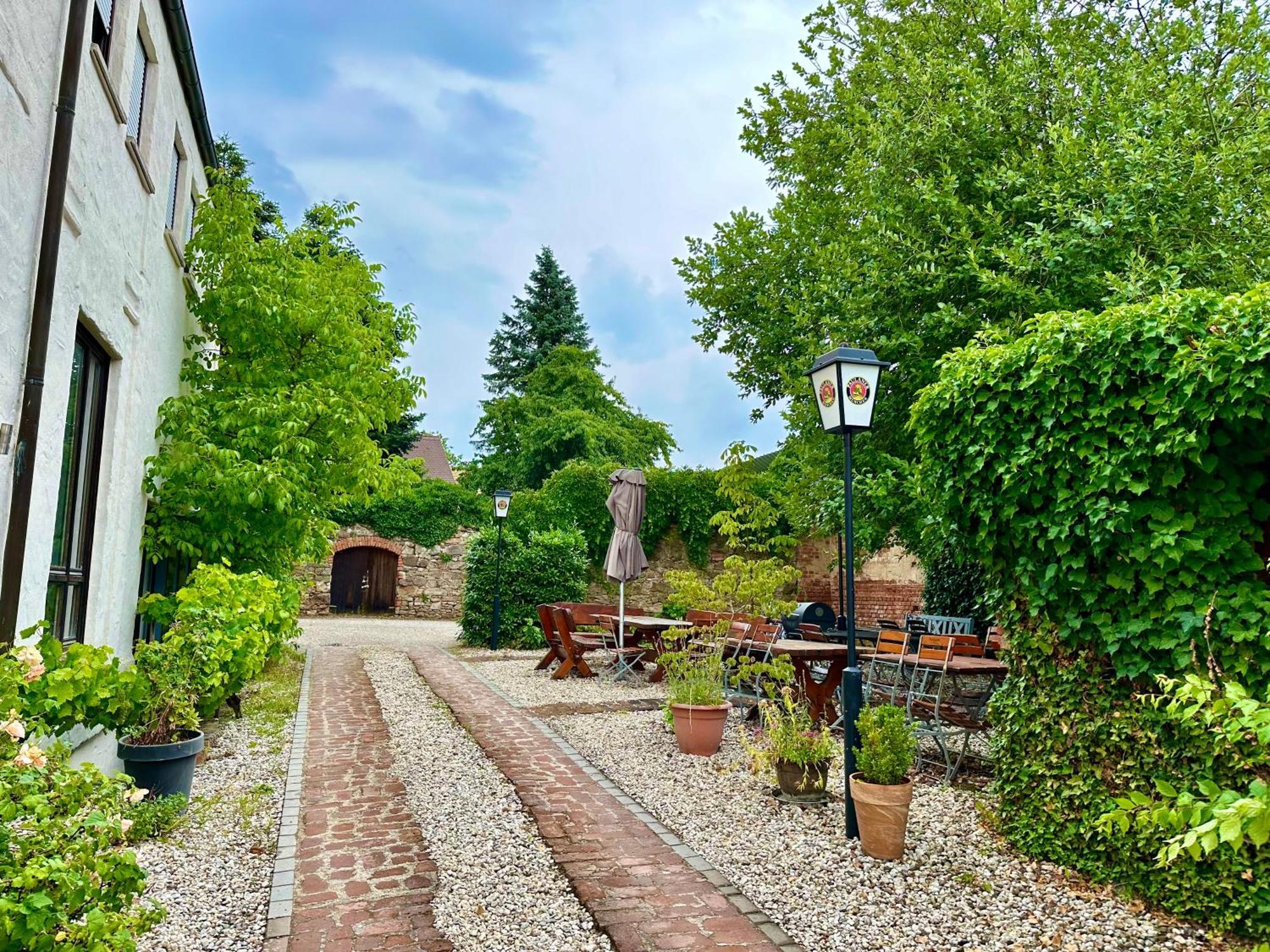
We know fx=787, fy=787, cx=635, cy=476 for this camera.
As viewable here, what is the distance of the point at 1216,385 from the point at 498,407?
2587cm

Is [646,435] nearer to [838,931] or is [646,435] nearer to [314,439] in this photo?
[314,439]

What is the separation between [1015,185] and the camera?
758 centimetres

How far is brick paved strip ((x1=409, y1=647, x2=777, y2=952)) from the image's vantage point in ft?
9.89

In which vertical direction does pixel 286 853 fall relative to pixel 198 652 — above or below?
below

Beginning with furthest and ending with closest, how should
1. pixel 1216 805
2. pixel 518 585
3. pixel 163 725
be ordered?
pixel 518 585 → pixel 163 725 → pixel 1216 805

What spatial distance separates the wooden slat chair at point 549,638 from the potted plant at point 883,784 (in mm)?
6385

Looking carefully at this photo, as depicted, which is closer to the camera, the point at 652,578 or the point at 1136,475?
the point at 1136,475

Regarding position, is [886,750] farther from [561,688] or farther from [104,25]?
[104,25]

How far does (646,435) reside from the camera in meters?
28.7

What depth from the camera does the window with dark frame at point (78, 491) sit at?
495 cm

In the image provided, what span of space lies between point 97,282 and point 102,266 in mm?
161

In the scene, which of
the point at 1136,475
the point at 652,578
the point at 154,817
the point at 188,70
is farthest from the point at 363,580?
the point at 1136,475

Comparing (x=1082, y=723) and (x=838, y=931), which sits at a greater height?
(x=1082, y=723)

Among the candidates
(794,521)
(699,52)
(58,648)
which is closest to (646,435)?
(794,521)
